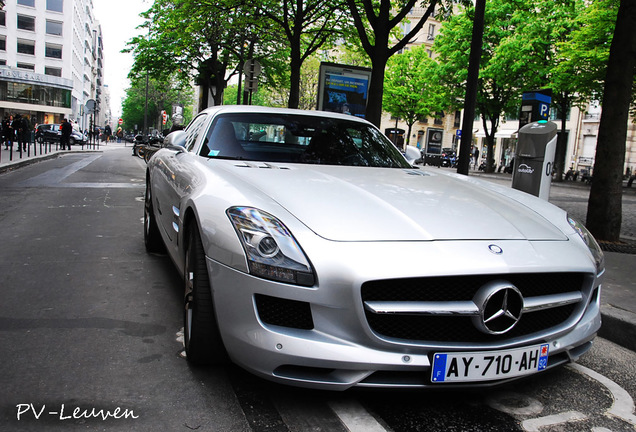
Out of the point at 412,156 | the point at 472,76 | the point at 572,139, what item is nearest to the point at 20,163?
the point at 472,76

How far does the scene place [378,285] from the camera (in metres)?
2.21

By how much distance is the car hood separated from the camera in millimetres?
2422

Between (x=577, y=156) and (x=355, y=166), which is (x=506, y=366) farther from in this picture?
(x=577, y=156)

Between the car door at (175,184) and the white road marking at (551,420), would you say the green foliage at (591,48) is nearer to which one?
the car door at (175,184)

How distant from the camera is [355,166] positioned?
391 centimetres

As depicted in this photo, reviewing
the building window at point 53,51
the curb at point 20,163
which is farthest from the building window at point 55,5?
the curb at point 20,163

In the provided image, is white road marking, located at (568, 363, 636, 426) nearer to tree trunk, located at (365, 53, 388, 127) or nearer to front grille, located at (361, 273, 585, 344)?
front grille, located at (361, 273, 585, 344)

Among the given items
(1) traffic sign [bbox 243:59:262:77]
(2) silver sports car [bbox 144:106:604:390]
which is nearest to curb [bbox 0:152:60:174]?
(1) traffic sign [bbox 243:59:262:77]

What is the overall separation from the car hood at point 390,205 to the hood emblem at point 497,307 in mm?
286

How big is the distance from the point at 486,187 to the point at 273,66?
2546cm

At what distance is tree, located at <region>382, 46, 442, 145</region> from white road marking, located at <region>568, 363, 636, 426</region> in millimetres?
48519

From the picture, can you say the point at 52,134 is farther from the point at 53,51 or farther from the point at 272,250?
the point at 272,250

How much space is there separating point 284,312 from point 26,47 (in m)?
73.1

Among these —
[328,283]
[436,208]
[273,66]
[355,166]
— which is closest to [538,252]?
[436,208]
